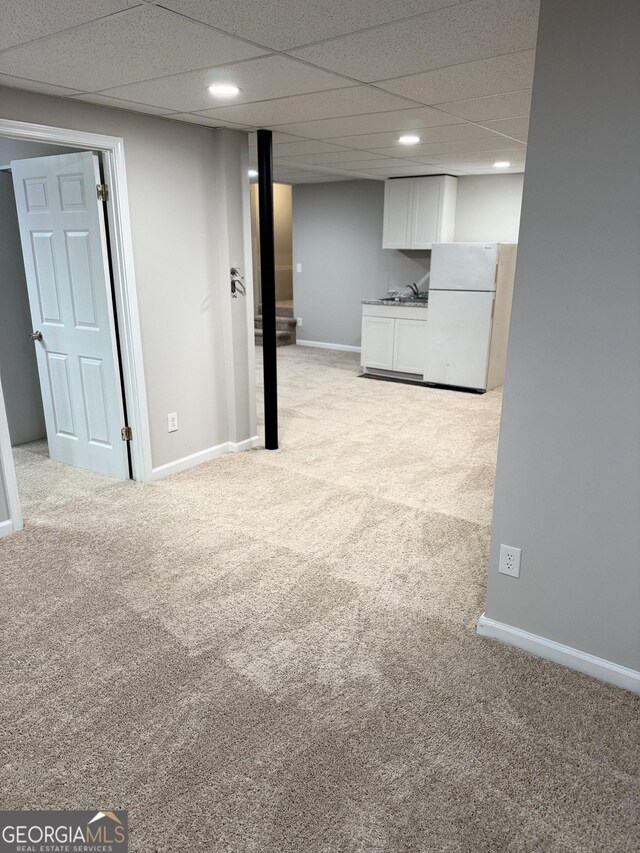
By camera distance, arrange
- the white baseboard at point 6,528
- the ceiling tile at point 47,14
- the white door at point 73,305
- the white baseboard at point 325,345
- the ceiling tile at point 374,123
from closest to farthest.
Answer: the ceiling tile at point 47,14
the white baseboard at point 6,528
the ceiling tile at point 374,123
the white door at point 73,305
the white baseboard at point 325,345

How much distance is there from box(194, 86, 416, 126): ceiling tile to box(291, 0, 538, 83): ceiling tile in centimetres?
37

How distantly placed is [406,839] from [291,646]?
34.4 inches

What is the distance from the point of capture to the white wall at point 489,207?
6.53m

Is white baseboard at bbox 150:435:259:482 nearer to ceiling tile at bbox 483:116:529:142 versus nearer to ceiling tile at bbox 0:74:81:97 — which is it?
ceiling tile at bbox 0:74:81:97

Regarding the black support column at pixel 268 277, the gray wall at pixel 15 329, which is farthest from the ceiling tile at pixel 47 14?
the gray wall at pixel 15 329

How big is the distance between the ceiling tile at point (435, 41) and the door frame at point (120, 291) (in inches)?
58.4

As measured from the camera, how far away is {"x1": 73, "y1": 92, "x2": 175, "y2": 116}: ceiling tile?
121 inches

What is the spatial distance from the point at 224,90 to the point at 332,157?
2.62 metres

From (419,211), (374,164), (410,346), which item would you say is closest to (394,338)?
(410,346)

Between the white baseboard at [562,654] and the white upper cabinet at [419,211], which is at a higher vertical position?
the white upper cabinet at [419,211]

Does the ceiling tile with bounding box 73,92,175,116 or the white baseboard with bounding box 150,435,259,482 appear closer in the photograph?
the ceiling tile with bounding box 73,92,175,116

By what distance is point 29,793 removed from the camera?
173cm

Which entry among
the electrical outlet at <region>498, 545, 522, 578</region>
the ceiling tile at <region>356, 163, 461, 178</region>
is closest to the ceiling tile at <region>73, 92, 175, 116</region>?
the electrical outlet at <region>498, 545, 522, 578</region>

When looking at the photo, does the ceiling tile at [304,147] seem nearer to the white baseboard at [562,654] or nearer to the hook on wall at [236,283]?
the hook on wall at [236,283]
